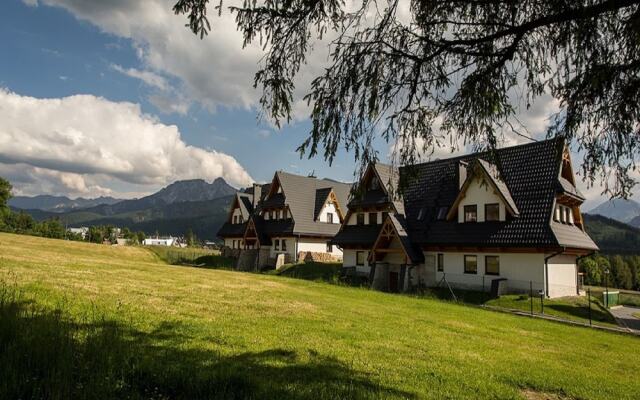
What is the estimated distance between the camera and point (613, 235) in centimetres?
15988

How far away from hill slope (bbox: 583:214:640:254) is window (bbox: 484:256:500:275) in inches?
5107

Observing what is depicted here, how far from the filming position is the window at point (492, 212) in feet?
93.4

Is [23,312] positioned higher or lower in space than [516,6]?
lower

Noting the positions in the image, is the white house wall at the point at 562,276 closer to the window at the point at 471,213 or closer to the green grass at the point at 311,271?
the window at the point at 471,213

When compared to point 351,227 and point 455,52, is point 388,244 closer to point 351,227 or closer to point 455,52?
point 351,227

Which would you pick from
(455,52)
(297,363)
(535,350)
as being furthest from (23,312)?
(535,350)

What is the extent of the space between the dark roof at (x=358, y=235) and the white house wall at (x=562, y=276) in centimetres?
1292

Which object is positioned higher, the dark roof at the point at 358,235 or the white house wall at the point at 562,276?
the dark roof at the point at 358,235

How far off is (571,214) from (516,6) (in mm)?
28199

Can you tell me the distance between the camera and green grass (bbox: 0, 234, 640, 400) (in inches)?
213

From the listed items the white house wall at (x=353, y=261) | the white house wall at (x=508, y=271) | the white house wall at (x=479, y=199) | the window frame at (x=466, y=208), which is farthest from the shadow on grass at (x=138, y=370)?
the white house wall at (x=353, y=261)

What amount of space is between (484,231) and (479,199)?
242 centimetres

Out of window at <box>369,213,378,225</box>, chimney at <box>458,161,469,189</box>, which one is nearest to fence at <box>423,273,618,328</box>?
chimney at <box>458,161,469,189</box>

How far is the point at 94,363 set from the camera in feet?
17.8
